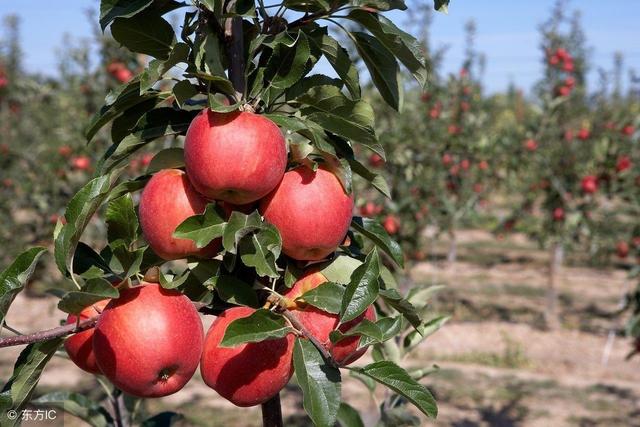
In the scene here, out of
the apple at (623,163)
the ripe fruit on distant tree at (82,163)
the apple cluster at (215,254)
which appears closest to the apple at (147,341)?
the apple cluster at (215,254)

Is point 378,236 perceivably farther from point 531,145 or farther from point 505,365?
point 531,145

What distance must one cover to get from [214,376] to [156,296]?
140 mm

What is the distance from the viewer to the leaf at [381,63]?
1.12 meters

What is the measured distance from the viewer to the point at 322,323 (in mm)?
941

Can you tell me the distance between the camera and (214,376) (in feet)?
2.97

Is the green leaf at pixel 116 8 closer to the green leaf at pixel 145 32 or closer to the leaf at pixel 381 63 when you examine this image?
the green leaf at pixel 145 32

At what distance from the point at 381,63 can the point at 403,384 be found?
556mm

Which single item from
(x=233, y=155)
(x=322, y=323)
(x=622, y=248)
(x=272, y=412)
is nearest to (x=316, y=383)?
(x=322, y=323)

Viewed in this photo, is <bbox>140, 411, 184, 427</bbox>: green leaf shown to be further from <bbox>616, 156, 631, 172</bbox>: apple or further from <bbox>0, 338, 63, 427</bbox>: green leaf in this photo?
<bbox>616, 156, 631, 172</bbox>: apple

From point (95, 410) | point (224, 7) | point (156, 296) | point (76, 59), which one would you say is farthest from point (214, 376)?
point (76, 59)

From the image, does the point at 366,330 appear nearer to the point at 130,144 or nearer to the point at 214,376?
the point at 214,376

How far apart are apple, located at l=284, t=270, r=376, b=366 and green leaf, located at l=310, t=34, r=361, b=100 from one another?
0.34 m

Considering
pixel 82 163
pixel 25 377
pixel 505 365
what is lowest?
pixel 505 365

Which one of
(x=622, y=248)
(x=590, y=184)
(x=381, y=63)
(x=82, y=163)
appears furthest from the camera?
(x=622, y=248)
